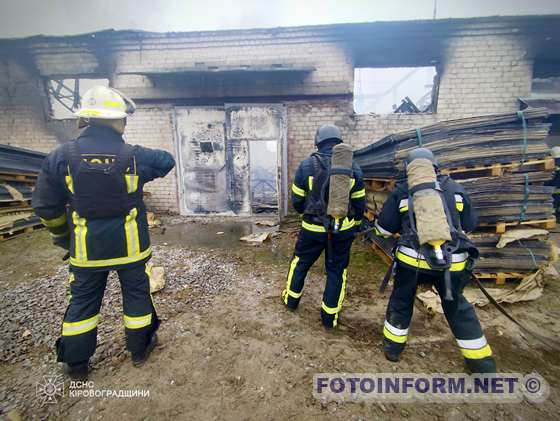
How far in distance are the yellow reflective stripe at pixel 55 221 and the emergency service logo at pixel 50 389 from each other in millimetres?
1178

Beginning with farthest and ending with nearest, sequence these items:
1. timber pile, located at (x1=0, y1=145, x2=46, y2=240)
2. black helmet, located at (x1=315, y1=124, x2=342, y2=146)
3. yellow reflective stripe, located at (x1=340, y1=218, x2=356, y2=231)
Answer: timber pile, located at (x1=0, y1=145, x2=46, y2=240), black helmet, located at (x1=315, y1=124, x2=342, y2=146), yellow reflective stripe, located at (x1=340, y1=218, x2=356, y2=231)

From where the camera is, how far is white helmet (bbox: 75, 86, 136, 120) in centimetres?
191

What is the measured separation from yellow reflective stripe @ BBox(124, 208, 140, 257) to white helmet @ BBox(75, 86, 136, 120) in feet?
2.32

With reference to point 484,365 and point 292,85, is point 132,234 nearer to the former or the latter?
point 484,365

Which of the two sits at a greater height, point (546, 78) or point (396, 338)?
point (546, 78)

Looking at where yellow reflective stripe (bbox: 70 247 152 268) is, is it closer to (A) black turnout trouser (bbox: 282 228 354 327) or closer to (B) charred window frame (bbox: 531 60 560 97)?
(A) black turnout trouser (bbox: 282 228 354 327)

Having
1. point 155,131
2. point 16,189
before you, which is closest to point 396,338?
point 16,189

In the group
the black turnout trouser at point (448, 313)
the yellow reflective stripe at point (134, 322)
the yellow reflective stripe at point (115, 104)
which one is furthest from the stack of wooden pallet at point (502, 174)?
the yellow reflective stripe at point (134, 322)

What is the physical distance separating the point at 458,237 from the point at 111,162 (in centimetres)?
259

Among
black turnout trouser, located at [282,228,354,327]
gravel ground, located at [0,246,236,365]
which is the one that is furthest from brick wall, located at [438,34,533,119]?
gravel ground, located at [0,246,236,365]

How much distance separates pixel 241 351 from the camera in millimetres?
2381

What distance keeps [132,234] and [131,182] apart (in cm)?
39

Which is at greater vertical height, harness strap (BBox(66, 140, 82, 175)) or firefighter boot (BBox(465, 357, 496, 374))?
harness strap (BBox(66, 140, 82, 175))

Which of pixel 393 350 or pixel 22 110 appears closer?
pixel 393 350
